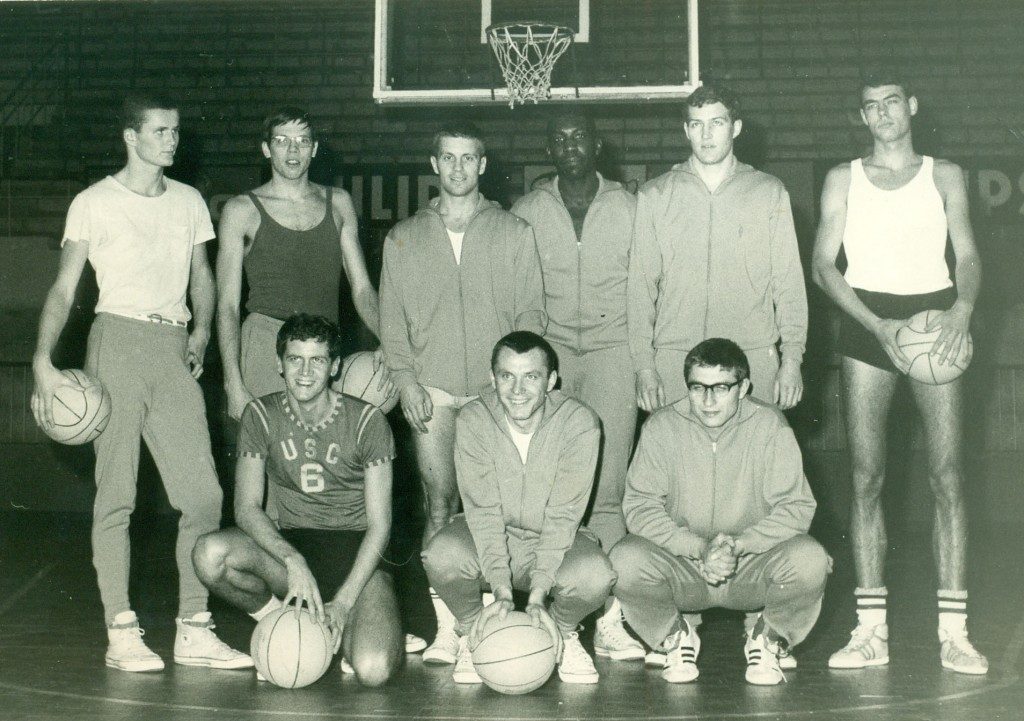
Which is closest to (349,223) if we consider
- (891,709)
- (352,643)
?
(352,643)

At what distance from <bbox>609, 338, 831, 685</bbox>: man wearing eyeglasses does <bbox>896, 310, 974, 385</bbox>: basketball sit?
512 mm

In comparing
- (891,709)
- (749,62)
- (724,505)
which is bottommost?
(891,709)

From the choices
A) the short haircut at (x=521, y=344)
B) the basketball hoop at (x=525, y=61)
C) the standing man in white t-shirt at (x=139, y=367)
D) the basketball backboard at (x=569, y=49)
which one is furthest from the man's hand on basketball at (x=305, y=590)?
the basketball backboard at (x=569, y=49)

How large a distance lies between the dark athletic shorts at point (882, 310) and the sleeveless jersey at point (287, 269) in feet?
6.46

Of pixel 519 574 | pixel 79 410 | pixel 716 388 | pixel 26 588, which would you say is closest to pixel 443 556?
pixel 519 574

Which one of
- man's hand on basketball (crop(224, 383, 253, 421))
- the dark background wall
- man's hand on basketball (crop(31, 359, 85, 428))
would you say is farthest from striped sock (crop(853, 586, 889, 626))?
the dark background wall

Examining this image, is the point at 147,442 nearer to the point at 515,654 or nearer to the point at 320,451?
the point at 320,451

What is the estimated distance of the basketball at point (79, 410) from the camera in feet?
13.9

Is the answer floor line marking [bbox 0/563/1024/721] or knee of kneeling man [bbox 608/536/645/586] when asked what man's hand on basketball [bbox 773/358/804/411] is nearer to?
knee of kneeling man [bbox 608/536/645/586]

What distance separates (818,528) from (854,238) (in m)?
4.06

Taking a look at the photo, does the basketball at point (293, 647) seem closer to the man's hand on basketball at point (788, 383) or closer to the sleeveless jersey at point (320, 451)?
the sleeveless jersey at point (320, 451)

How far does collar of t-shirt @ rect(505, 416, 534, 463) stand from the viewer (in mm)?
4332

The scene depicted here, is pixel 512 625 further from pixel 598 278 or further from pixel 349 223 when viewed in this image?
pixel 349 223

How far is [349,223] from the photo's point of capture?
4965 millimetres
